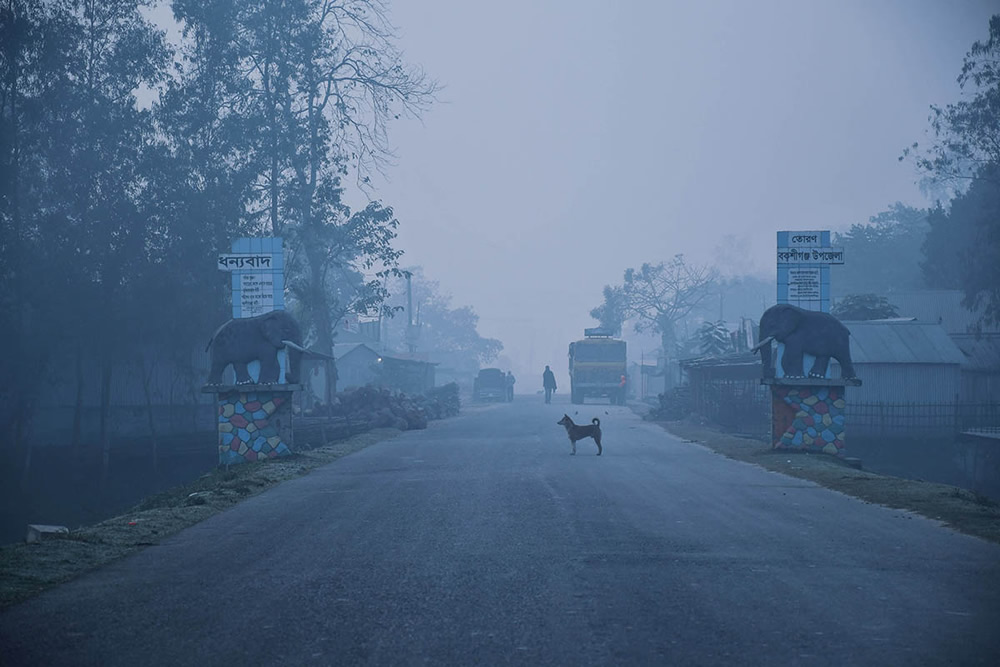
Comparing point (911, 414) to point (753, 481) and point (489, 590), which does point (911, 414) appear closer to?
point (753, 481)

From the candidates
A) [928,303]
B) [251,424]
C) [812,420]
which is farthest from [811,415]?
[928,303]

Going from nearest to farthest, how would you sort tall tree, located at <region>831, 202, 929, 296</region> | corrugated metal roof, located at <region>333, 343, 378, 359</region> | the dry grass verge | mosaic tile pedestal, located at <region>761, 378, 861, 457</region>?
the dry grass verge → mosaic tile pedestal, located at <region>761, 378, 861, 457</region> → corrugated metal roof, located at <region>333, 343, 378, 359</region> → tall tree, located at <region>831, 202, 929, 296</region>

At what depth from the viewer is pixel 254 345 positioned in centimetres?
2142

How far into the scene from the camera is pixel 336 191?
38438 mm

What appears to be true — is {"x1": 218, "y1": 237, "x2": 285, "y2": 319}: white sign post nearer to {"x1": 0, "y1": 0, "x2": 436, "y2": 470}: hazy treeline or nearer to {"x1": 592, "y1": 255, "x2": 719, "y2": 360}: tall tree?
{"x1": 0, "y1": 0, "x2": 436, "y2": 470}: hazy treeline

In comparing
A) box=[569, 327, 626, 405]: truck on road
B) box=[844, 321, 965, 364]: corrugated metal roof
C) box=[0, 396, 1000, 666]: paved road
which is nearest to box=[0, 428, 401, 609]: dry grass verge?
box=[0, 396, 1000, 666]: paved road

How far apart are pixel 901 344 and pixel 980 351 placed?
33.8 feet

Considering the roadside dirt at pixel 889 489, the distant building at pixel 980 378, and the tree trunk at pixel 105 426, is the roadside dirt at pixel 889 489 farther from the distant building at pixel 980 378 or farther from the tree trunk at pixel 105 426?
the distant building at pixel 980 378

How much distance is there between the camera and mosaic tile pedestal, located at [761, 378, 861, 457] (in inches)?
841

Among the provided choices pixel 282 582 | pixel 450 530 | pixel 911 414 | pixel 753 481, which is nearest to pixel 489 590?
pixel 282 582

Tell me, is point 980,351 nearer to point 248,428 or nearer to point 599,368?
point 599,368

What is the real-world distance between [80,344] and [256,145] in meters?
9.88

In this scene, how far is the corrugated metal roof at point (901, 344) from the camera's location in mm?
37562

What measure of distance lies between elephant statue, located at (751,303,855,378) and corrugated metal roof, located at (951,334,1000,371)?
22.9 metres
